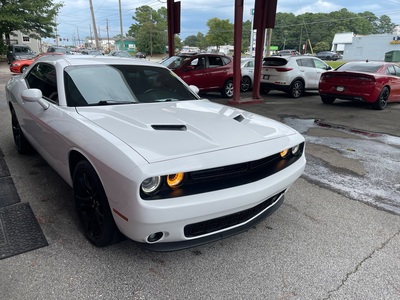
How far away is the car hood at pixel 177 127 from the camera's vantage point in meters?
2.20

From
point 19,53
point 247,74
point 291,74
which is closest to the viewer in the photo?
point 291,74

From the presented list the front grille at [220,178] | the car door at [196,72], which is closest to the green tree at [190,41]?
the car door at [196,72]

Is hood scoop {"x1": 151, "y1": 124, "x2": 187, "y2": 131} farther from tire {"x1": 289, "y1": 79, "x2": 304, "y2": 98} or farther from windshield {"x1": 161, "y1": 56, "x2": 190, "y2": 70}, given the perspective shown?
tire {"x1": 289, "y1": 79, "x2": 304, "y2": 98}

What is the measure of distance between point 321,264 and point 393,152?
393 cm

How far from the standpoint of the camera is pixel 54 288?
85.1 inches

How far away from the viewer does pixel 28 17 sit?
31.1 m

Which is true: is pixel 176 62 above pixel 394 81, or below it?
above

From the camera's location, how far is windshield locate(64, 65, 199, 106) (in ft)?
10.4

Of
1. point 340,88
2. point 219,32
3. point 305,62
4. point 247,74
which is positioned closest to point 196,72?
point 247,74

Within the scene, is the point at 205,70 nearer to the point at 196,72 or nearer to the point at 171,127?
the point at 196,72

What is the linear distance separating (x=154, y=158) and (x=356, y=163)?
3.93 meters

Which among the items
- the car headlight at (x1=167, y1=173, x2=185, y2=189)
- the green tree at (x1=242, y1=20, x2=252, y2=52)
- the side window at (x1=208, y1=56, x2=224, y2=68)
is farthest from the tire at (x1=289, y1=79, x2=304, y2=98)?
the green tree at (x1=242, y1=20, x2=252, y2=52)

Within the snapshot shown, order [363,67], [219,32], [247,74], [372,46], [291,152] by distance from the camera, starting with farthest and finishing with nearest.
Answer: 1. [219,32]
2. [372,46]
3. [247,74]
4. [363,67]
5. [291,152]

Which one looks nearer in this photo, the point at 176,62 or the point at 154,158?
the point at 154,158
